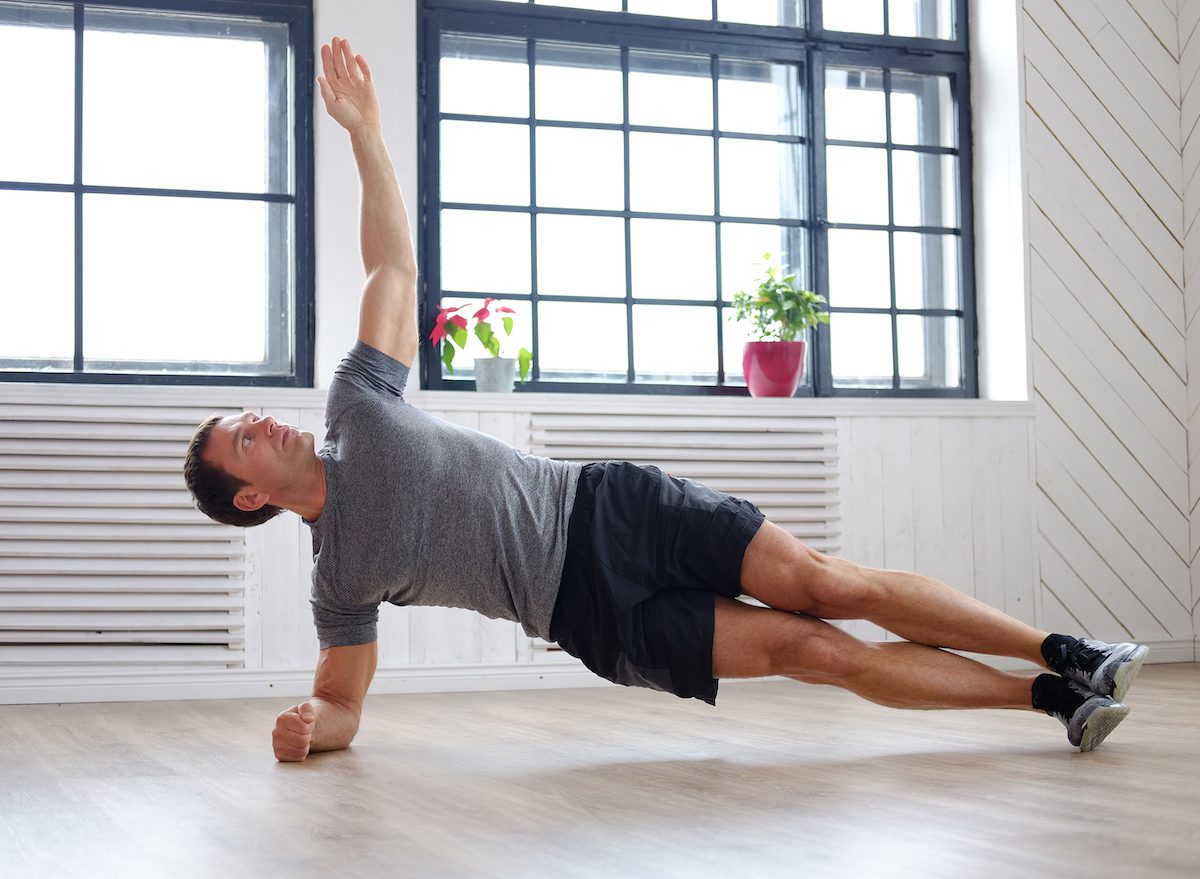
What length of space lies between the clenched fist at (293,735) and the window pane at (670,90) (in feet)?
9.43

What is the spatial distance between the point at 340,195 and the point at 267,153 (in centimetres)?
33

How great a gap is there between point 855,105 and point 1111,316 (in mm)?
1224

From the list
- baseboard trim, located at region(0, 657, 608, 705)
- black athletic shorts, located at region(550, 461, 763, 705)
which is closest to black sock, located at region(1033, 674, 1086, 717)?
black athletic shorts, located at region(550, 461, 763, 705)

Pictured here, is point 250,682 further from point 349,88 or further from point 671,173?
point 671,173

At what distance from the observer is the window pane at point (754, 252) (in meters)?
4.72

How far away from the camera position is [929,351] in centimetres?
494

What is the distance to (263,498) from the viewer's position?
94.0 inches

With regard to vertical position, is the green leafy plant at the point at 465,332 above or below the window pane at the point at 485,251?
below

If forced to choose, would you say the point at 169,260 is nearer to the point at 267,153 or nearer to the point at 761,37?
the point at 267,153

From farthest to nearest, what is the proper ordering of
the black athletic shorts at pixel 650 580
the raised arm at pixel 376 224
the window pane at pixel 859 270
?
the window pane at pixel 859 270
the raised arm at pixel 376 224
the black athletic shorts at pixel 650 580

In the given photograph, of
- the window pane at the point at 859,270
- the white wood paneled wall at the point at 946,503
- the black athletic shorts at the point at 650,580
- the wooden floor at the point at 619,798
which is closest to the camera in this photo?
the wooden floor at the point at 619,798

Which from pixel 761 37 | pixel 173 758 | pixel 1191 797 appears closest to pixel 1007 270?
pixel 761 37

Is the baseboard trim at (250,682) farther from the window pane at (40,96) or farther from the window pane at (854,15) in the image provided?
the window pane at (854,15)

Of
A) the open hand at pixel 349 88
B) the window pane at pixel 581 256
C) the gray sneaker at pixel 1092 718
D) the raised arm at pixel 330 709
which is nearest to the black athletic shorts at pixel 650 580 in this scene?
the raised arm at pixel 330 709
